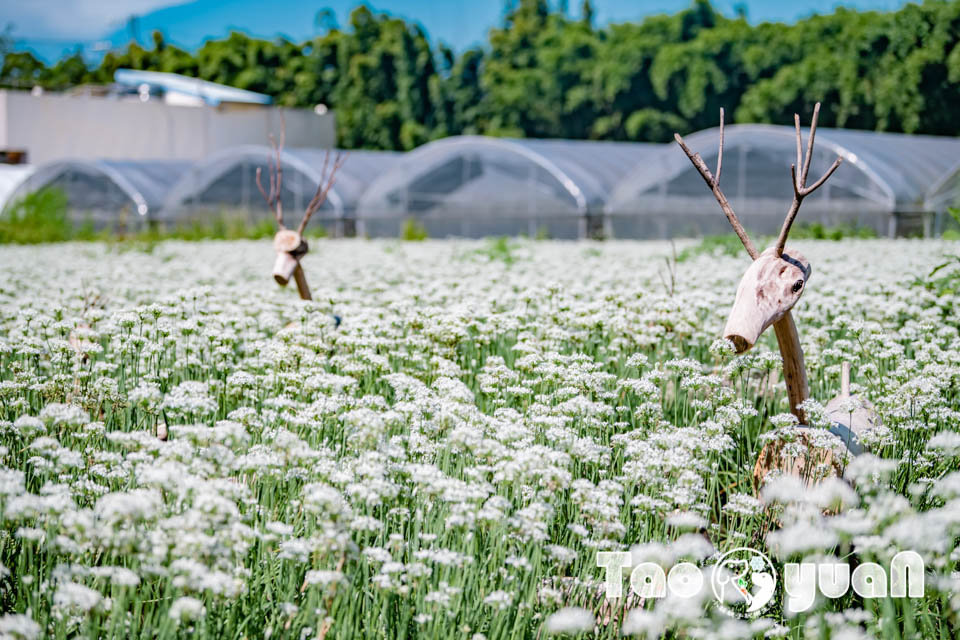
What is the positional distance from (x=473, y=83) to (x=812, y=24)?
63.1ft

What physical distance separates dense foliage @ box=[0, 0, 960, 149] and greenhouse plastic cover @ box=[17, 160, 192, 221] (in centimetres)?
2346

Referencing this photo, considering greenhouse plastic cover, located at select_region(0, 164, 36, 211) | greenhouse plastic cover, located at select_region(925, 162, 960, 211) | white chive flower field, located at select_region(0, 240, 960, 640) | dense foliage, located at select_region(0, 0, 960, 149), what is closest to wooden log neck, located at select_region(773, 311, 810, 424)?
white chive flower field, located at select_region(0, 240, 960, 640)

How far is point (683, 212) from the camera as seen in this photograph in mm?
23109

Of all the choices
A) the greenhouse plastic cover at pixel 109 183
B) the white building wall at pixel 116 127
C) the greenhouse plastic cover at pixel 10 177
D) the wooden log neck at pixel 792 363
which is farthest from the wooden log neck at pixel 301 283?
the white building wall at pixel 116 127

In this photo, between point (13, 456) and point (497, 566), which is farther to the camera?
point (13, 456)

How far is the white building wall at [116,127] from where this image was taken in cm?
4141

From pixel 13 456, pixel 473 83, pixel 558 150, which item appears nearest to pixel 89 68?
pixel 473 83

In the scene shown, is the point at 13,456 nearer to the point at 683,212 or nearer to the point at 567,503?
the point at 567,503

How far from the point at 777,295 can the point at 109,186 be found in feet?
95.8

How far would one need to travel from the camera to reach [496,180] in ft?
83.3

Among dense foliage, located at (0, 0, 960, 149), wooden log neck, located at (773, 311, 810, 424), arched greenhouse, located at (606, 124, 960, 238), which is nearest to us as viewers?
wooden log neck, located at (773, 311, 810, 424)

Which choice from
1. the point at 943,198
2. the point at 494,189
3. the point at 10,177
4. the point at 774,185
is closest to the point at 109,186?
the point at 10,177

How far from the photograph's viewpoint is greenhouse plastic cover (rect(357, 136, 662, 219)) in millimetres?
24031

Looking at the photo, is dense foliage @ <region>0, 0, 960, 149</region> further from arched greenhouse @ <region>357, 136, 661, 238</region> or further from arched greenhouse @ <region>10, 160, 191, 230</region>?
arched greenhouse @ <region>10, 160, 191, 230</region>
